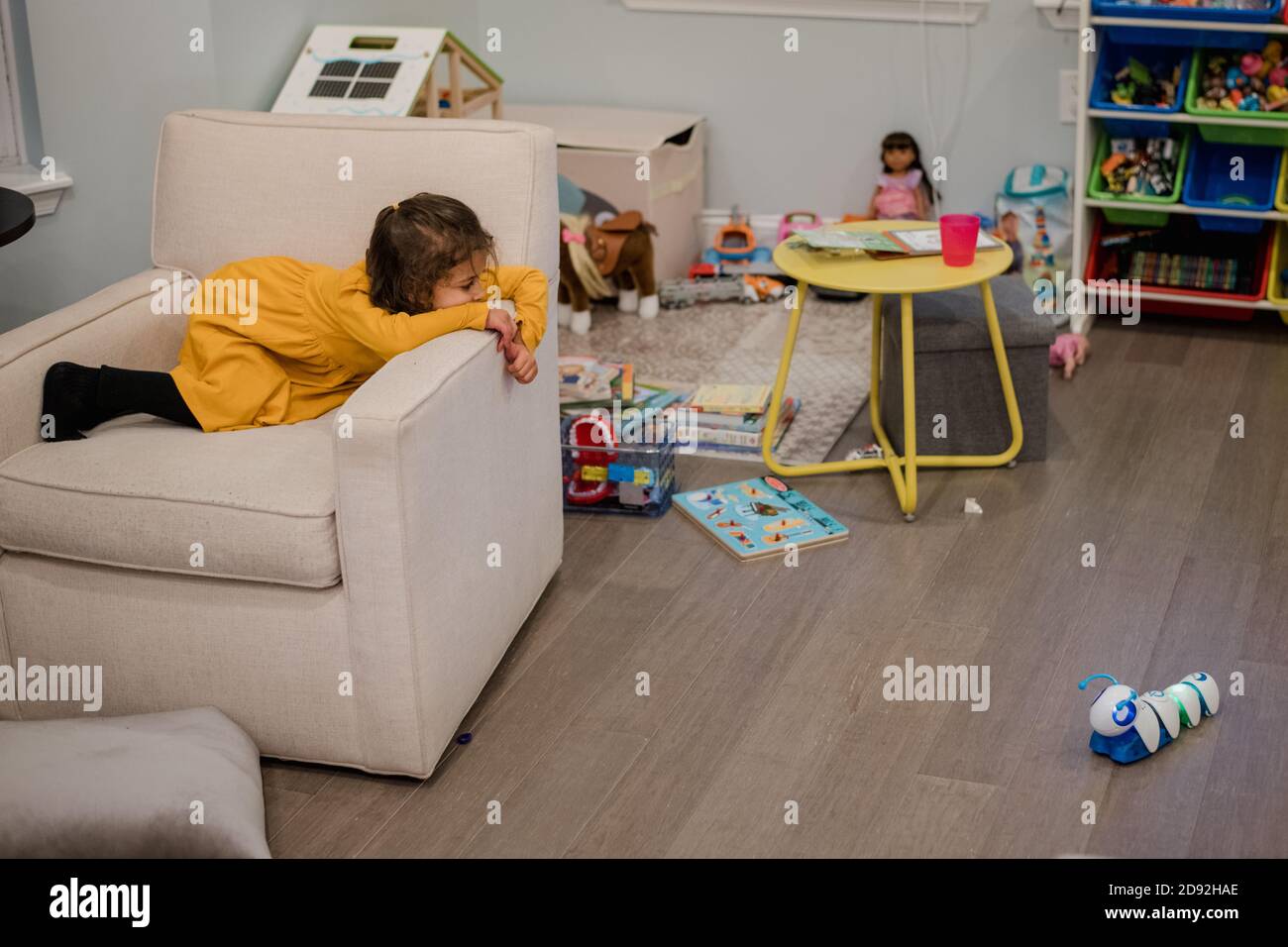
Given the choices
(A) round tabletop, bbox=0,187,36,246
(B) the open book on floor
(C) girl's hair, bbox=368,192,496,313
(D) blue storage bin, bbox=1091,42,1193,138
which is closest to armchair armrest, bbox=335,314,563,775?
(C) girl's hair, bbox=368,192,496,313

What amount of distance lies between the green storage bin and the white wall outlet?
433 millimetres

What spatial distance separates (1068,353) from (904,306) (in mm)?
985

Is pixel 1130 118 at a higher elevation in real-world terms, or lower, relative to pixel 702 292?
higher

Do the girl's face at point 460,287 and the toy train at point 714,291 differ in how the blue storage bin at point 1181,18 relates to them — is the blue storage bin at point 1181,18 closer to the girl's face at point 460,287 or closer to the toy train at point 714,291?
the toy train at point 714,291

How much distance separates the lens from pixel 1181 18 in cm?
363

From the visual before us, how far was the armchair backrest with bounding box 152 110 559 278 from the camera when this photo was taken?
239 centimetres

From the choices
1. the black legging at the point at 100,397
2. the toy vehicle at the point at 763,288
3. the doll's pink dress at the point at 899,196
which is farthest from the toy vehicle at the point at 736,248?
the black legging at the point at 100,397

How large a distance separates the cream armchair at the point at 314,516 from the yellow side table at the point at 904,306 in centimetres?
69

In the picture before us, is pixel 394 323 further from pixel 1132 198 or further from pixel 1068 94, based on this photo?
pixel 1068 94

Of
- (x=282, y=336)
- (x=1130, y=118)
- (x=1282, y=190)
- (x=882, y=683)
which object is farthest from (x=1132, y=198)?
(x=282, y=336)

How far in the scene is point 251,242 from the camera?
2529mm

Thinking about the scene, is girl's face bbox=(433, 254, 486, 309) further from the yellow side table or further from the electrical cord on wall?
the electrical cord on wall
